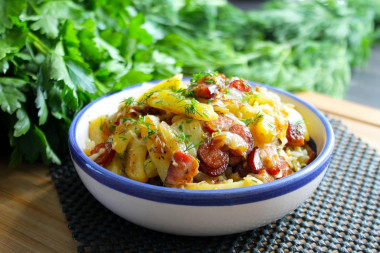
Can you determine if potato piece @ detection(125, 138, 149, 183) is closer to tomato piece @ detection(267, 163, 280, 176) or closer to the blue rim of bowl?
the blue rim of bowl

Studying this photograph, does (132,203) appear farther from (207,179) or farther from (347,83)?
(347,83)

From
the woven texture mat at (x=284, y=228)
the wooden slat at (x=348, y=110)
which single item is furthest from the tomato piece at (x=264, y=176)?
the wooden slat at (x=348, y=110)

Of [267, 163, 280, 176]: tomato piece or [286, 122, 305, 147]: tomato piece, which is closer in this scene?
[267, 163, 280, 176]: tomato piece

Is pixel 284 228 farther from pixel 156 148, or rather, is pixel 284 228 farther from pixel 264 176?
pixel 156 148

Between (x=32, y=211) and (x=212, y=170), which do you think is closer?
(x=212, y=170)

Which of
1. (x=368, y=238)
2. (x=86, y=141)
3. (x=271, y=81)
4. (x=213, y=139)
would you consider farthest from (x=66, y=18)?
(x=368, y=238)

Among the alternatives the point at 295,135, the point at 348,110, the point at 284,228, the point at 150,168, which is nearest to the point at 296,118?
the point at 295,135

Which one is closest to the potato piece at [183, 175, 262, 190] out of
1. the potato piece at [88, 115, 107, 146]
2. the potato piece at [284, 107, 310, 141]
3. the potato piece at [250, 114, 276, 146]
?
the potato piece at [250, 114, 276, 146]
